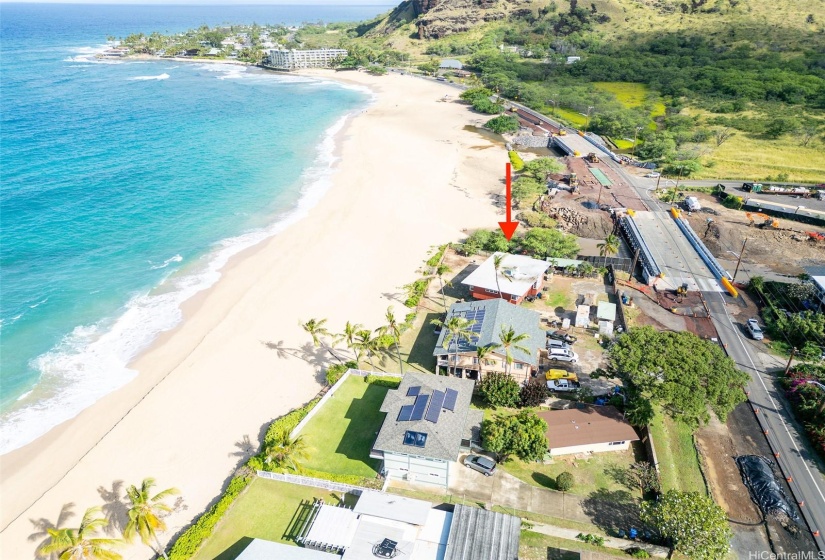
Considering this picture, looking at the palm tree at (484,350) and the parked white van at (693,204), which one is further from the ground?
the parked white van at (693,204)

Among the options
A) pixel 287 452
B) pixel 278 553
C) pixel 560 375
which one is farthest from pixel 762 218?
pixel 278 553

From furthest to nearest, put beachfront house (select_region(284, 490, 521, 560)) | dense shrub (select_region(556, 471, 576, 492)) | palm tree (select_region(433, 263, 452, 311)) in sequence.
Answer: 1. palm tree (select_region(433, 263, 452, 311))
2. dense shrub (select_region(556, 471, 576, 492))
3. beachfront house (select_region(284, 490, 521, 560))

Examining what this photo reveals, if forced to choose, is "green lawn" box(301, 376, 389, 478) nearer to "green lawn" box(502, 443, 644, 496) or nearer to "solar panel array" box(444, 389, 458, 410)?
"solar panel array" box(444, 389, 458, 410)

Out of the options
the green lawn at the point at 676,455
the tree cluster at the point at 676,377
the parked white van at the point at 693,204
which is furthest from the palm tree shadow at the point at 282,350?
the parked white van at the point at 693,204

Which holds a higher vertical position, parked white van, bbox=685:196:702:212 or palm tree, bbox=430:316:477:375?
parked white van, bbox=685:196:702:212

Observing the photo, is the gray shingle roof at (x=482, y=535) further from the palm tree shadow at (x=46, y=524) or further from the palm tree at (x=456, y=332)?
the palm tree shadow at (x=46, y=524)

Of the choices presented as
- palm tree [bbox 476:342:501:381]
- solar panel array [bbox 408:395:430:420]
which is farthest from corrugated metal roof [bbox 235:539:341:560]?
palm tree [bbox 476:342:501:381]

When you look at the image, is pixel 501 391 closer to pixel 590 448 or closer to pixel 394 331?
pixel 590 448

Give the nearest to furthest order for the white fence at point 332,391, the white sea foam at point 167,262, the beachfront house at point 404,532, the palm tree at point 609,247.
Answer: the beachfront house at point 404,532, the white fence at point 332,391, the palm tree at point 609,247, the white sea foam at point 167,262
